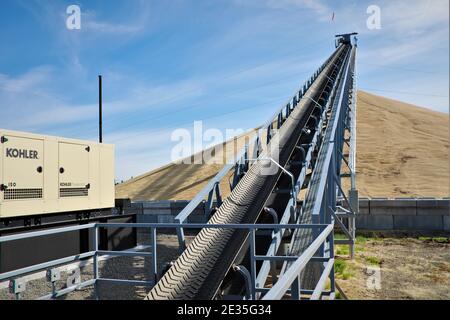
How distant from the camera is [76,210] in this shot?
443 inches

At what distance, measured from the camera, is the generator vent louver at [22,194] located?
932 cm

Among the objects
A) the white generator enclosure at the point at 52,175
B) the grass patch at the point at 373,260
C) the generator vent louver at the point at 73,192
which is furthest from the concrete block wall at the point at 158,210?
the grass patch at the point at 373,260

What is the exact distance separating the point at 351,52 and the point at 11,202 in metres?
29.9

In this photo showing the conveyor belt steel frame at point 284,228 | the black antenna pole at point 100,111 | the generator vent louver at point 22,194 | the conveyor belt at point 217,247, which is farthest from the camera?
the black antenna pole at point 100,111

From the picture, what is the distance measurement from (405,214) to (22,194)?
1104 cm

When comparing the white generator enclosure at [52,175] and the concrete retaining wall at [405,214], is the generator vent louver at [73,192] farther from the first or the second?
the concrete retaining wall at [405,214]

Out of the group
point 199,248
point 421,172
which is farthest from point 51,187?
point 421,172

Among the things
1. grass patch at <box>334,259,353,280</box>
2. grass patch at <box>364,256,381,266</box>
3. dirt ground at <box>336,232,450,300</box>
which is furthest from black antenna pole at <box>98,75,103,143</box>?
grass patch at <box>364,256,381,266</box>

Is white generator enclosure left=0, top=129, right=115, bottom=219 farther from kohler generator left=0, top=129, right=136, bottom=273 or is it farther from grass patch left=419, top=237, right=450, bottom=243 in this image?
grass patch left=419, top=237, right=450, bottom=243

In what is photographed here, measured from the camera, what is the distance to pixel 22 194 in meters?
9.66

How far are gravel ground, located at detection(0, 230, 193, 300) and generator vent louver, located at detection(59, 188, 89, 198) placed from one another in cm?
191

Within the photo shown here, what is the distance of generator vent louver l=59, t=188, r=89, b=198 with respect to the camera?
10791 millimetres

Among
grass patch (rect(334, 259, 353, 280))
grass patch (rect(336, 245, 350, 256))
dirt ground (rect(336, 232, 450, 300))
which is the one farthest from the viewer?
grass patch (rect(336, 245, 350, 256))
